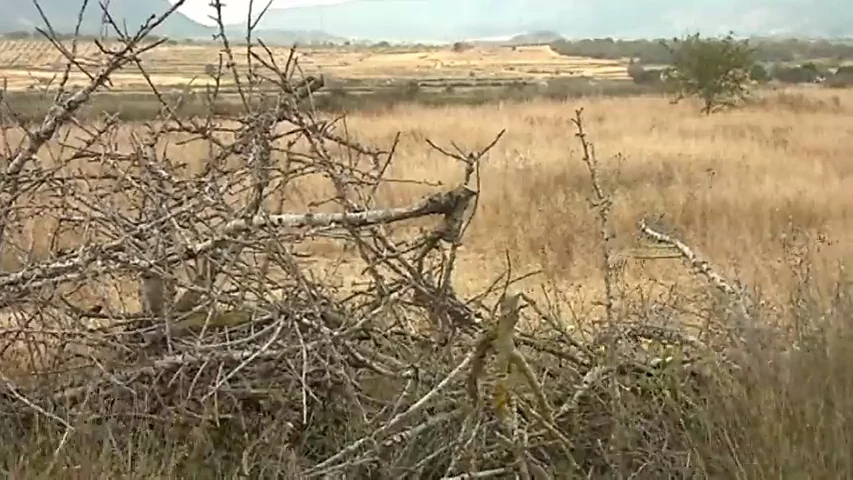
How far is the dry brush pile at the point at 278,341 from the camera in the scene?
11.4ft

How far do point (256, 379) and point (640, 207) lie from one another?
7.64m

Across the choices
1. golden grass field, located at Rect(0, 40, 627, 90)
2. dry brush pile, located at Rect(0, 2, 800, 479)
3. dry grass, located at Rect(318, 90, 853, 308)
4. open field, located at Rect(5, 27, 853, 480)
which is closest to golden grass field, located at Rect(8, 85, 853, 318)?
dry grass, located at Rect(318, 90, 853, 308)

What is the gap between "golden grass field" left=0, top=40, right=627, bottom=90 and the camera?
4828mm

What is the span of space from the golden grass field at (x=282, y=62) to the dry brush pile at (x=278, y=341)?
459 millimetres

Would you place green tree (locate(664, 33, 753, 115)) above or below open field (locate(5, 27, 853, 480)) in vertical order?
below

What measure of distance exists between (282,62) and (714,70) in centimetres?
1914

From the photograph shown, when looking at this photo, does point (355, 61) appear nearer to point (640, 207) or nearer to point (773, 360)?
point (640, 207)

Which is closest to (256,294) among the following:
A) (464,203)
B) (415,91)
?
(464,203)


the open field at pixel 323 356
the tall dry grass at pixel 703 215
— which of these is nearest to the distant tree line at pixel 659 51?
the tall dry grass at pixel 703 215

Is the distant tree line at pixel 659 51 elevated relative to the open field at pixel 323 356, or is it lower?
lower

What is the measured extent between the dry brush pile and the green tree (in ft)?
69.2

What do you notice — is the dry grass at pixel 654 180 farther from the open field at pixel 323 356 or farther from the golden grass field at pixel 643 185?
the open field at pixel 323 356

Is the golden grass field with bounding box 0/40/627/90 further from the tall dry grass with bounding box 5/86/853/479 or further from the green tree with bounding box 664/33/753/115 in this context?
the green tree with bounding box 664/33/753/115

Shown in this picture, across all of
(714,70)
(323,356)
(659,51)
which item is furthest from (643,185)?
(659,51)
